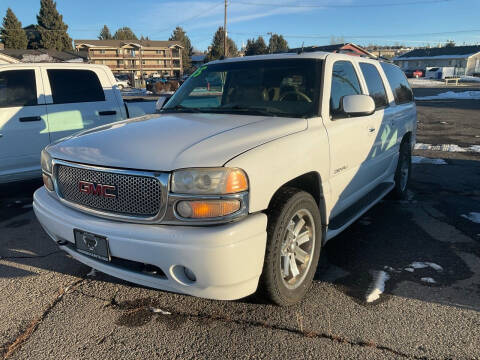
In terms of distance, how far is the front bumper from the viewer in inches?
85.0

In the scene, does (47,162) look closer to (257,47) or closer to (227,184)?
(227,184)

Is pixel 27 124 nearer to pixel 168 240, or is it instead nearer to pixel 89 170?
pixel 89 170

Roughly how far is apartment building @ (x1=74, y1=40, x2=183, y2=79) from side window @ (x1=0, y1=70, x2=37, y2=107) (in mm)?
86605

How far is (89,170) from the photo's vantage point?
8.45ft

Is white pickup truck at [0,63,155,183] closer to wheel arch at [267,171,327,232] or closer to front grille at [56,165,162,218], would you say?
front grille at [56,165,162,218]

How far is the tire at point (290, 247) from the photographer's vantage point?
2.45 m

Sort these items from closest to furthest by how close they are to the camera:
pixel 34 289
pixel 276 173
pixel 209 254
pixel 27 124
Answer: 1. pixel 209 254
2. pixel 276 173
3. pixel 34 289
4. pixel 27 124

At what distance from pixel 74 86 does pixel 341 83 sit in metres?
4.20

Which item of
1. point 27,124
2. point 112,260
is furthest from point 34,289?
point 27,124

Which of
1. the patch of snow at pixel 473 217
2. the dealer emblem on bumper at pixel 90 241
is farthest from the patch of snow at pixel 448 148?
the dealer emblem on bumper at pixel 90 241

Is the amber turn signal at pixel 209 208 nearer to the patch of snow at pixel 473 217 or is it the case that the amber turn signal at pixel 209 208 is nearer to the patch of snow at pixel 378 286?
the patch of snow at pixel 378 286

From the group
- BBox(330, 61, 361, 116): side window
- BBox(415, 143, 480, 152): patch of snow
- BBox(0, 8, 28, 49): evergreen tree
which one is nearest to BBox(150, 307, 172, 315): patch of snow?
BBox(330, 61, 361, 116): side window

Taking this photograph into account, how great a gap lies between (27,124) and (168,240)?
165 inches

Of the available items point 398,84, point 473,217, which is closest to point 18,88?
point 398,84
